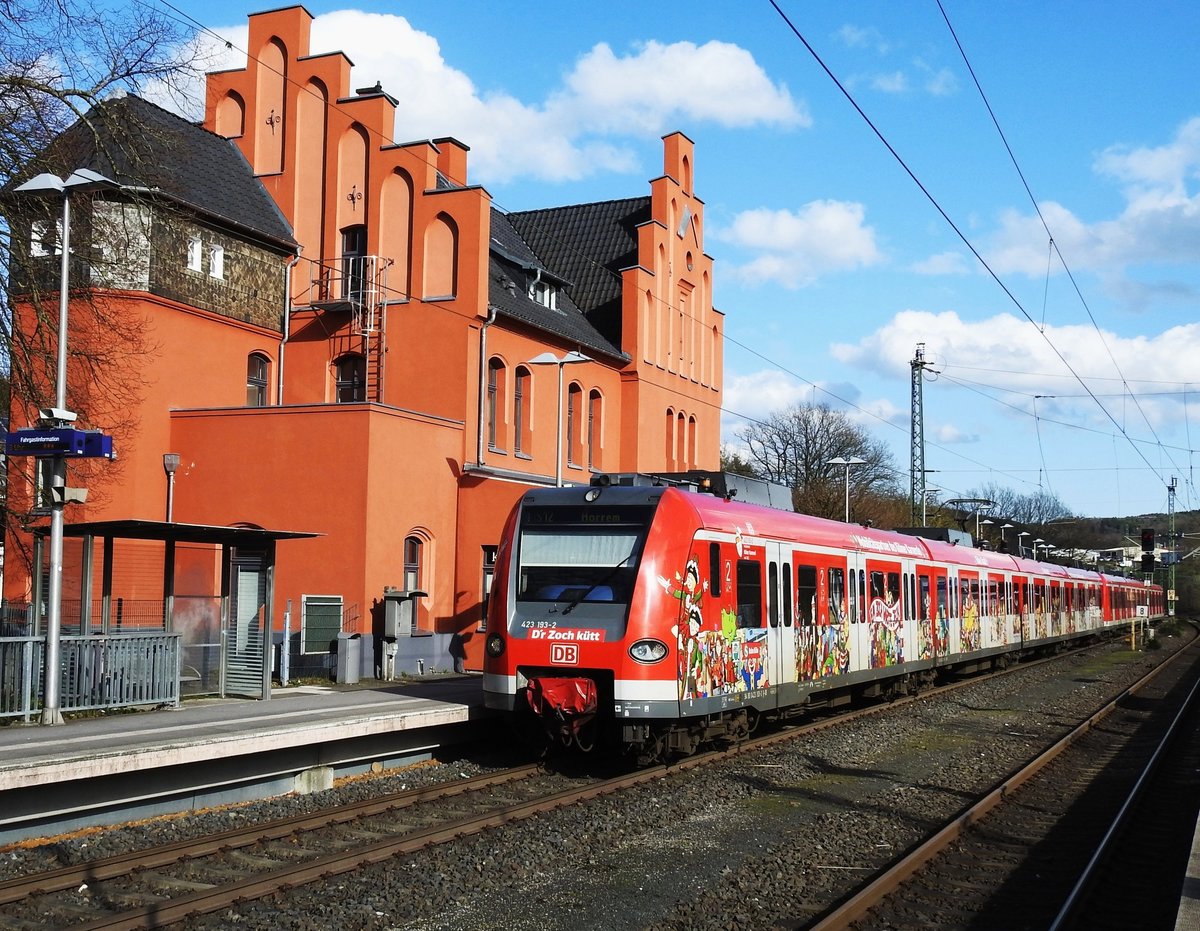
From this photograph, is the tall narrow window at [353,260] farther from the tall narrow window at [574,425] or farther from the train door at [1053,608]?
the train door at [1053,608]

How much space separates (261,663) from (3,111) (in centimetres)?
829

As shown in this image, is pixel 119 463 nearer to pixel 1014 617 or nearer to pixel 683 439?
pixel 683 439

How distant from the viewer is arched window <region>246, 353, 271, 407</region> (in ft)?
93.0

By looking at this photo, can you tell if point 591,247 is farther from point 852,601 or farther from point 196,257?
point 852,601

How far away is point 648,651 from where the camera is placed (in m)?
12.9

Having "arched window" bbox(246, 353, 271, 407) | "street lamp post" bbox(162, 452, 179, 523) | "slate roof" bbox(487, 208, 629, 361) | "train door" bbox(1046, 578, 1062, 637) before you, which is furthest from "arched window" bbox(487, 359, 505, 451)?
"train door" bbox(1046, 578, 1062, 637)

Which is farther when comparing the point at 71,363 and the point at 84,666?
the point at 71,363

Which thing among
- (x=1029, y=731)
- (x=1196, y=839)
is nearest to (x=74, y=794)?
(x=1196, y=839)

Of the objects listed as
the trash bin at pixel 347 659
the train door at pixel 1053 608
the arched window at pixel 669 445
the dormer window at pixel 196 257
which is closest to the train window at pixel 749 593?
the trash bin at pixel 347 659

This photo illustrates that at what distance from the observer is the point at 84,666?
45.3ft

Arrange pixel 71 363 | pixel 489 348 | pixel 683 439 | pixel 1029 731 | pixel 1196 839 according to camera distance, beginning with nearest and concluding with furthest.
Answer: pixel 1196 839
pixel 1029 731
pixel 71 363
pixel 489 348
pixel 683 439

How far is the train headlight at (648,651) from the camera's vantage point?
12852mm

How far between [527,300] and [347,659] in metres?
14.2

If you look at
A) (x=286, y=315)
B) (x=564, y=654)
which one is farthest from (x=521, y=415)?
(x=564, y=654)
